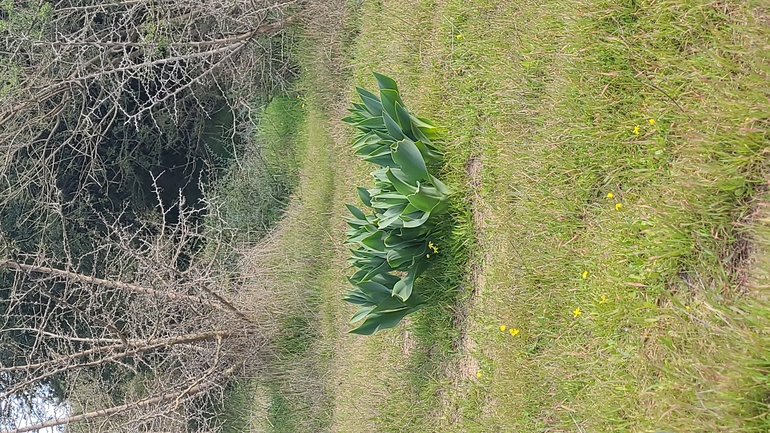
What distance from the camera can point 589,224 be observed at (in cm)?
360

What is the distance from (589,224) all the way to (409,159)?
4.13ft

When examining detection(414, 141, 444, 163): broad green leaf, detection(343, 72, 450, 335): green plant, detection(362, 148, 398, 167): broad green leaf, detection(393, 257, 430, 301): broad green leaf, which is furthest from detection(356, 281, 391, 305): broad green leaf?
detection(414, 141, 444, 163): broad green leaf

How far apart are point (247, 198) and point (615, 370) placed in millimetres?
6608

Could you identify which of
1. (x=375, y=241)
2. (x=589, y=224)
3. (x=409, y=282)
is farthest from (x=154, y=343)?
(x=589, y=224)

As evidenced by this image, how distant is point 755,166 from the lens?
2.66 meters

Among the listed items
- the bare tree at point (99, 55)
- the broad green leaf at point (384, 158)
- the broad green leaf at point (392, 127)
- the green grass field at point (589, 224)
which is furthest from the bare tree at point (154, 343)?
the broad green leaf at point (392, 127)

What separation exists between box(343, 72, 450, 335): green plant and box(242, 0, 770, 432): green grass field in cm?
20

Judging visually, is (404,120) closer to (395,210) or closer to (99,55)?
(395,210)

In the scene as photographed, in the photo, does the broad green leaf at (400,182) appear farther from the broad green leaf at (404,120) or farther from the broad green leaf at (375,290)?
the broad green leaf at (375,290)

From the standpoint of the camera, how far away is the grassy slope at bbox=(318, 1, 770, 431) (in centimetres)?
272

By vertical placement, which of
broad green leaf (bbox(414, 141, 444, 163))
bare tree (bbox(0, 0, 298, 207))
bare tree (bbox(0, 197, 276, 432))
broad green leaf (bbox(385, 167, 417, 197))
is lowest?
bare tree (bbox(0, 197, 276, 432))

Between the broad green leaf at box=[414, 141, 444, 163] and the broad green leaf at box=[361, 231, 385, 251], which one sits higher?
the broad green leaf at box=[414, 141, 444, 163]

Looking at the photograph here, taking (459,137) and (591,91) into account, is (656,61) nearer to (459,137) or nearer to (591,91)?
(591,91)

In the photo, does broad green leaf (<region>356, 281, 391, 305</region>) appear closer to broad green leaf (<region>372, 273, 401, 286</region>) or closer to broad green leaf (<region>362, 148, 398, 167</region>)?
broad green leaf (<region>372, 273, 401, 286</region>)
